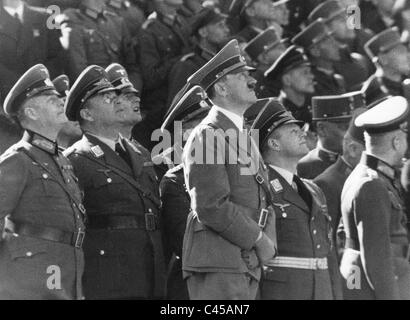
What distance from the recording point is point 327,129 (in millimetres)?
10305

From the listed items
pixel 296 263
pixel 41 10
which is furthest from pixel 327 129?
pixel 41 10

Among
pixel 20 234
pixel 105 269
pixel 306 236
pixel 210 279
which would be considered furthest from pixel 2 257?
pixel 306 236

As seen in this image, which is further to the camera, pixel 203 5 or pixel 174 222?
pixel 203 5

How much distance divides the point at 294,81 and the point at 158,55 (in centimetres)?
130

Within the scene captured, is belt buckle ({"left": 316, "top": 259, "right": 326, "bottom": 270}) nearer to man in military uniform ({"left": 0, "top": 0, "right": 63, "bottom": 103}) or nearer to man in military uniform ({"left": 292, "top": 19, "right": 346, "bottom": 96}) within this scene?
man in military uniform ({"left": 0, "top": 0, "right": 63, "bottom": 103})

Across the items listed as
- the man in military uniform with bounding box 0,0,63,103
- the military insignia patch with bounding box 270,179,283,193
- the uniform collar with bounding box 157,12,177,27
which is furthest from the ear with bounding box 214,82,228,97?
the uniform collar with bounding box 157,12,177,27

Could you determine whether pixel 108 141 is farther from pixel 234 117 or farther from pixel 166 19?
pixel 166 19

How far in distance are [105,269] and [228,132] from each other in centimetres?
138

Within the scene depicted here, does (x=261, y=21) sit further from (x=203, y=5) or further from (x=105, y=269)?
(x=105, y=269)

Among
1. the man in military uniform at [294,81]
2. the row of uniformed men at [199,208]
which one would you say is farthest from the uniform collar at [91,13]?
the row of uniformed men at [199,208]

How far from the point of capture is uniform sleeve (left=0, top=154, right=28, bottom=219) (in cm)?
771

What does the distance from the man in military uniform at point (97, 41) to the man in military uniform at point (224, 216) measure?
3571 mm

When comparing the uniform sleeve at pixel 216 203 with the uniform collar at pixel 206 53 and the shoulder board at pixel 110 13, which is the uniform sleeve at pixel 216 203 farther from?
the shoulder board at pixel 110 13

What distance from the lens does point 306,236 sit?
802cm
